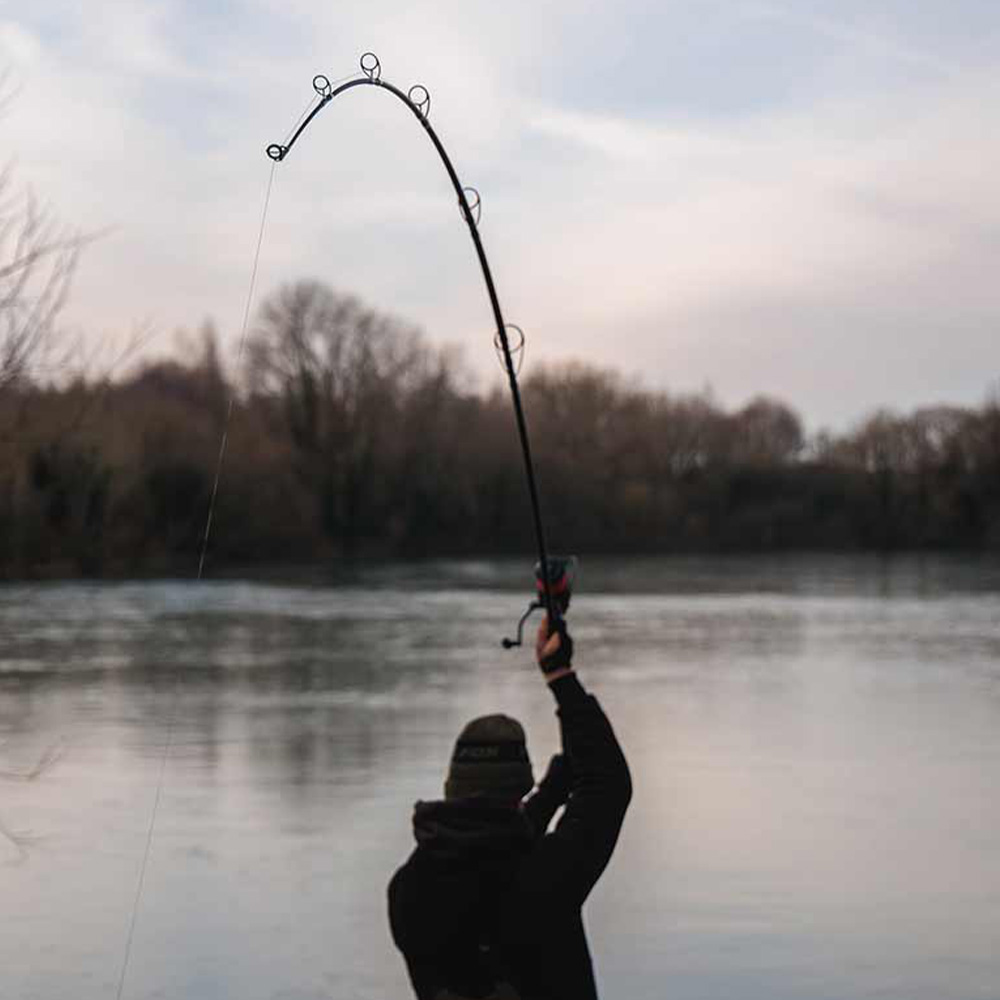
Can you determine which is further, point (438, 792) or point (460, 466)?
point (460, 466)

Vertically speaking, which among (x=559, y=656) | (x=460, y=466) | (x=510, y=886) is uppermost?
(x=460, y=466)

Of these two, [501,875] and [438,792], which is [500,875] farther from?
[438,792]

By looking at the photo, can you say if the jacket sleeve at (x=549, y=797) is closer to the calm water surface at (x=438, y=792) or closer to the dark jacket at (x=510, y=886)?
the dark jacket at (x=510, y=886)

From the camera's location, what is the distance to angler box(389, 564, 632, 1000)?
2596 millimetres

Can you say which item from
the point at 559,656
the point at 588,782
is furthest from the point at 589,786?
the point at 559,656

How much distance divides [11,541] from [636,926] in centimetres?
347

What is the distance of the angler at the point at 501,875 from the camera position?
2596 millimetres

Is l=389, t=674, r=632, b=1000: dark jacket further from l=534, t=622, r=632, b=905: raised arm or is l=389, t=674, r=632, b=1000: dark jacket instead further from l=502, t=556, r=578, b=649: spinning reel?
l=502, t=556, r=578, b=649: spinning reel

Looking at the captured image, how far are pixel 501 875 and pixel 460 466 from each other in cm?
4791

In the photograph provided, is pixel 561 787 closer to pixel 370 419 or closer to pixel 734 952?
pixel 734 952

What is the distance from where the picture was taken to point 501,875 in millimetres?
2633

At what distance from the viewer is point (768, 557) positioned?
46.7 metres

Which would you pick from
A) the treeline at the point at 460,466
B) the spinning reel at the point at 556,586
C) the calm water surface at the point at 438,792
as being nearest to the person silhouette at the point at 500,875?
the spinning reel at the point at 556,586

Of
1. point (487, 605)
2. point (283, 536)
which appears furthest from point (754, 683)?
point (283, 536)
